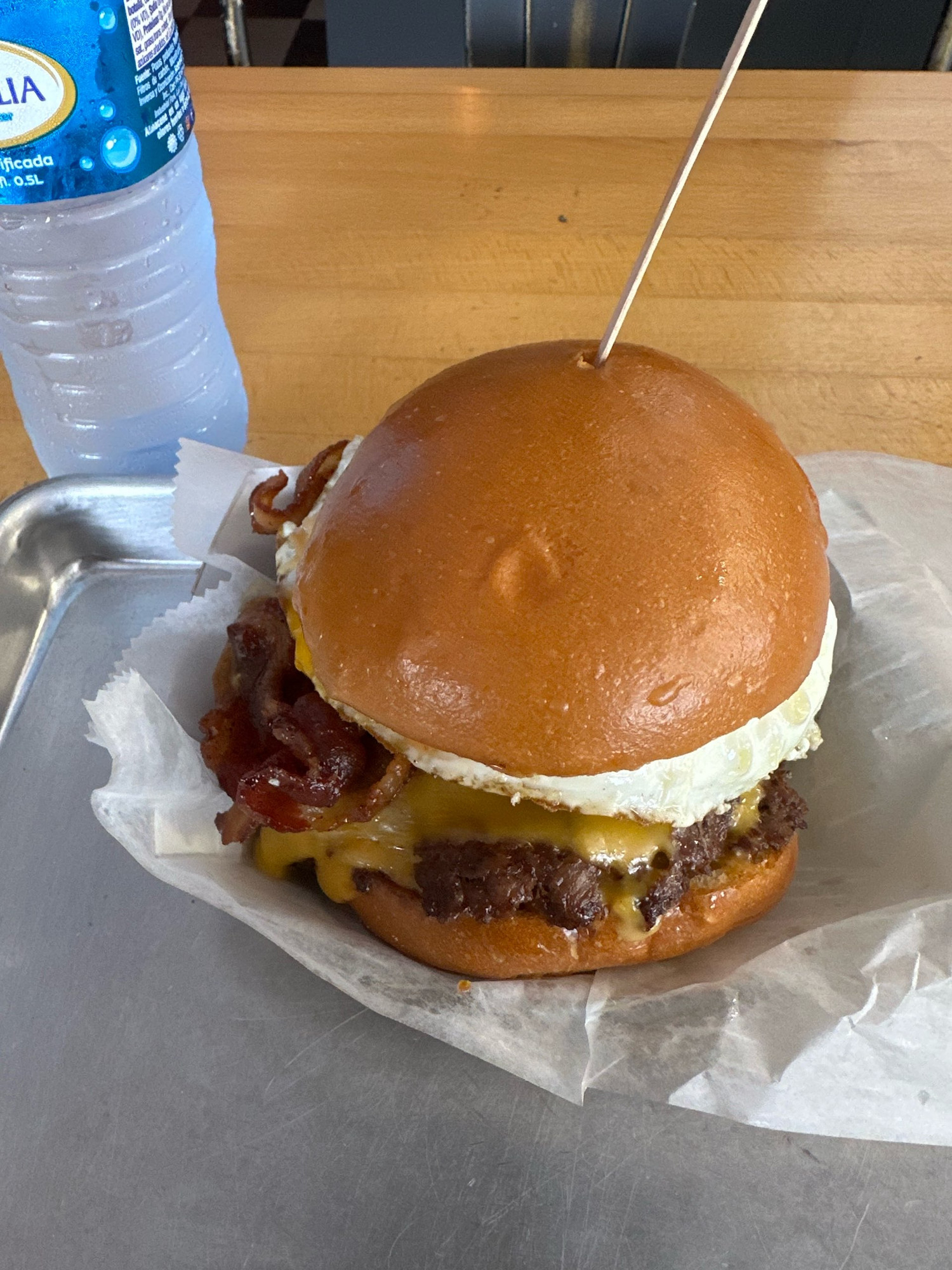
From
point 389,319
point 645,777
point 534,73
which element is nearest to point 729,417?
point 645,777

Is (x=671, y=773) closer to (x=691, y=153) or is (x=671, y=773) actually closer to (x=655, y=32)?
(x=691, y=153)

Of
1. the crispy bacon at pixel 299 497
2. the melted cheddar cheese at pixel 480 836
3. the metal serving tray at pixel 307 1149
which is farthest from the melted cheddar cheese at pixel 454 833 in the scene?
the crispy bacon at pixel 299 497

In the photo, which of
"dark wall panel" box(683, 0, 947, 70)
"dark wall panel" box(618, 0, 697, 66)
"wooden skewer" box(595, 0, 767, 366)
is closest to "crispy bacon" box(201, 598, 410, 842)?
"wooden skewer" box(595, 0, 767, 366)

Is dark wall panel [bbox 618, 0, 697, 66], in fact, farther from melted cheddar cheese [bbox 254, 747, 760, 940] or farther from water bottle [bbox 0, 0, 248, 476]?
melted cheddar cheese [bbox 254, 747, 760, 940]

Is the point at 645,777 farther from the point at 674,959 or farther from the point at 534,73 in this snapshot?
the point at 534,73

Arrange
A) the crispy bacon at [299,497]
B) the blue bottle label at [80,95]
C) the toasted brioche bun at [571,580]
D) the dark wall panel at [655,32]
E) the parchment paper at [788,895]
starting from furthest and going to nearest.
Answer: the dark wall panel at [655,32] → the crispy bacon at [299,497] → the blue bottle label at [80,95] → the parchment paper at [788,895] → the toasted brioche bun at [571,580]

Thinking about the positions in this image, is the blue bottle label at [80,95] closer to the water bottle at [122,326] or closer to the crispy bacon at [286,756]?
Result: the water bottle at [122,326]
